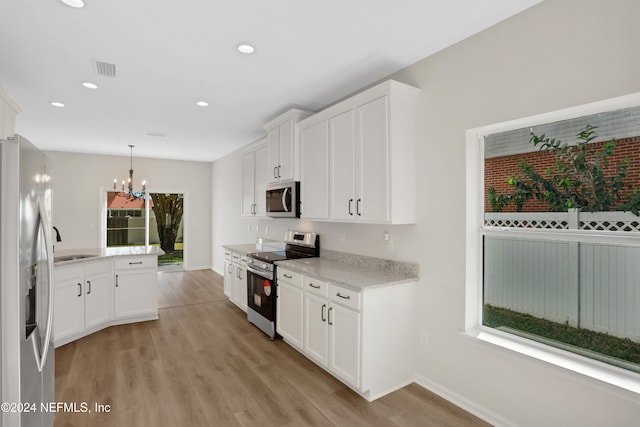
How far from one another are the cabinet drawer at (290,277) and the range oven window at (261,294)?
18 cm

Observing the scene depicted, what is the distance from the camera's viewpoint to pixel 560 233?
6.77 ft

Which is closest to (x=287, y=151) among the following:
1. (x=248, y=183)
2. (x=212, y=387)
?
(x=248, y=183)

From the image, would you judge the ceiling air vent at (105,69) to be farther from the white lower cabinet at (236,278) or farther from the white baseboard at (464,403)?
the white baseboard at (464,403)

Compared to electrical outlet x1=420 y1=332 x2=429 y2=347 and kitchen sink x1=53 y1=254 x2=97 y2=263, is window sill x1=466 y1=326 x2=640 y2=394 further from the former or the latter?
kitchen sink x1=53 y1=254 x2=97 y2=263

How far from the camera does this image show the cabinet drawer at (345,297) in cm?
254

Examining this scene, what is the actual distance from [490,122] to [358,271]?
1.68 metres

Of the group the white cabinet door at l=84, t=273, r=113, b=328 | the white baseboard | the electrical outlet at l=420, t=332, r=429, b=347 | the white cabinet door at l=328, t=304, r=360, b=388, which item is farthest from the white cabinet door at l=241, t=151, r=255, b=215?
the white baseboard

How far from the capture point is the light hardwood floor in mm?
2361

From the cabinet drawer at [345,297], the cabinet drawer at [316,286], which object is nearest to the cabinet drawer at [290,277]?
the cabinet drawer at [316,286]

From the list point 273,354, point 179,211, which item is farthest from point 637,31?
point 179,211

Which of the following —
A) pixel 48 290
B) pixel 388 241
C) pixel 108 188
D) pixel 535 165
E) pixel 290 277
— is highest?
pixel 108 188

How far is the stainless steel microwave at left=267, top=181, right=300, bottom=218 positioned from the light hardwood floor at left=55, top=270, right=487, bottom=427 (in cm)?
149

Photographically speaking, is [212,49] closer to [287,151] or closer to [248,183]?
[287,151]

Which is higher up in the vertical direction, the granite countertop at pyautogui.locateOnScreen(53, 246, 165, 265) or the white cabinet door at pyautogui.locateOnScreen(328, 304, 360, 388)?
the granite countertop at pyautogui.locateOnScreen(53, 246, 165, 265)
